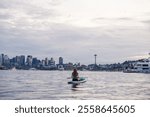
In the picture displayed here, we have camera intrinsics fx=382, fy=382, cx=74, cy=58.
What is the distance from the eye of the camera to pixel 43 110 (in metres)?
19.0

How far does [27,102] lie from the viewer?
20.6 meters

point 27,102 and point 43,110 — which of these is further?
point 27,102

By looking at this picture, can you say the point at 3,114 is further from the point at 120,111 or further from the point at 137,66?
the point at 137,66

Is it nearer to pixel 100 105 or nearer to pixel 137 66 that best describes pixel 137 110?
pixel 100 105

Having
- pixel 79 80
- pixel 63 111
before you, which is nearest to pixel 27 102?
pixel 63 111

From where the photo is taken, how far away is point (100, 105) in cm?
2030

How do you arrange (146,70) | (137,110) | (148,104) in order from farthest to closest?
(146,70)
(148,104)
(137,110)

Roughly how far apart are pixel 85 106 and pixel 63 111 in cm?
155

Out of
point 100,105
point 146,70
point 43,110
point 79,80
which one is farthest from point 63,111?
point 146,70

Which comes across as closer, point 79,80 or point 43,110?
point 43,110

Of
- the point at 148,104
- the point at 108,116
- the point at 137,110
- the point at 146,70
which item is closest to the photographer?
the point at 108,116

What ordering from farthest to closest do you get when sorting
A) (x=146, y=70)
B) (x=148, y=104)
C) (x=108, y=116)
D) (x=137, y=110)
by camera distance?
(x=146, y=70) → (x=148, y=104) → (x=137, y=110) → (x=108, y=116)

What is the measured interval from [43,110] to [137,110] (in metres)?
4.80

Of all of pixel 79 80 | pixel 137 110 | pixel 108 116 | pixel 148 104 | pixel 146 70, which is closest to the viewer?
pixel 108 116
